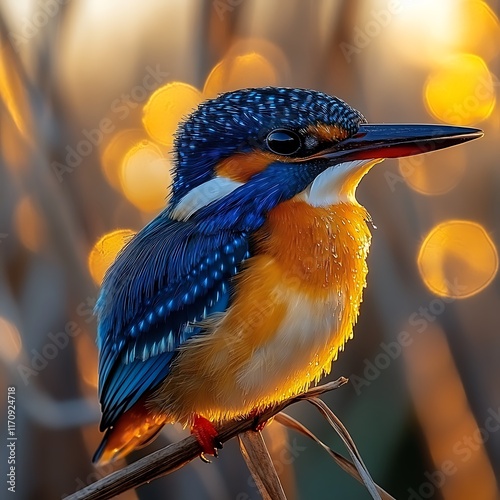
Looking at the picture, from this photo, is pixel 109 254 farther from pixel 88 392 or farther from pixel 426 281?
pixel 426 281

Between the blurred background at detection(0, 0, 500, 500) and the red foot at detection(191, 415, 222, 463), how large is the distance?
0.24m

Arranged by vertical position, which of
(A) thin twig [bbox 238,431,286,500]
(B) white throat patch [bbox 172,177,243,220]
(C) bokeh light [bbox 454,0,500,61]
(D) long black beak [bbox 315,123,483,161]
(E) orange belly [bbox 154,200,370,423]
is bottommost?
(A) thin twig [bbox 238,431,286,500]

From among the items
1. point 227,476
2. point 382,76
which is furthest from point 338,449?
point 382,76

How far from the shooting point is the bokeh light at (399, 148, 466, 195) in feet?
3.27

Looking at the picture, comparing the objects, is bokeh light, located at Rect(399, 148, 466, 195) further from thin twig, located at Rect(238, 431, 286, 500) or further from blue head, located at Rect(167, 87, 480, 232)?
thin twig, located at Rect(238, 431, 286, 500)

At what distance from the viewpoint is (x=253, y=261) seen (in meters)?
0.65

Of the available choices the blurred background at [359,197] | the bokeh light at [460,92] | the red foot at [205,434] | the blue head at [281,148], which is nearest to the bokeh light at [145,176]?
the blurred background at [359,197]

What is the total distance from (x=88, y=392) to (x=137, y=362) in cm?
24

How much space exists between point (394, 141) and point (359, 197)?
30 cm

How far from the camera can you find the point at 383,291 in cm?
97

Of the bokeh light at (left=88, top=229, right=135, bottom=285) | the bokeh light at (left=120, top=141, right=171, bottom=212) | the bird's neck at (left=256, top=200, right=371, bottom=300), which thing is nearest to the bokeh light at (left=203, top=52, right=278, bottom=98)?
the bokeh light at (left=120, top=141, right=171, bottom=212)

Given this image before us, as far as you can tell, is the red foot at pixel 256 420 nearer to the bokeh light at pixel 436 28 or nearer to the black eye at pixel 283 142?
the black eye at pixel 283 142

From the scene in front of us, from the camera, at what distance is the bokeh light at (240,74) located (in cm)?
95

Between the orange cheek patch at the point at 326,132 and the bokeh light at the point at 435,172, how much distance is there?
376mm
